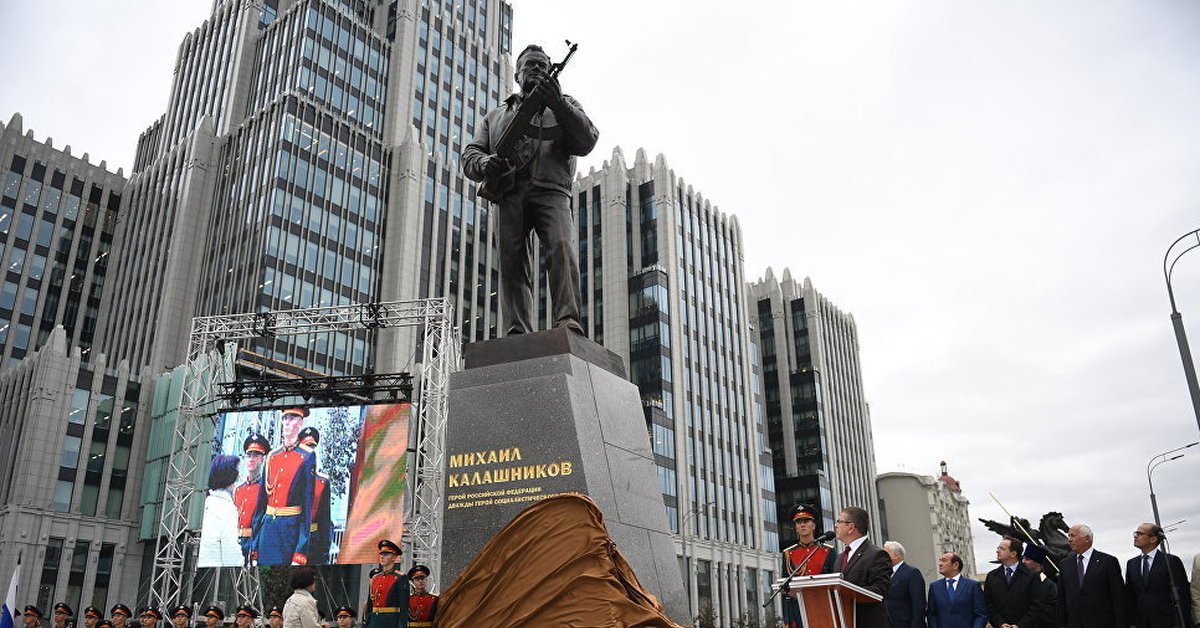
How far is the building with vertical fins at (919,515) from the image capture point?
342ft

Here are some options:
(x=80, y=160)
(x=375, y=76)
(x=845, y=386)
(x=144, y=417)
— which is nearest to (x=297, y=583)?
(x=144, y=417)

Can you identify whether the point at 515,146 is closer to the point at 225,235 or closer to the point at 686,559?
the point at 686,559

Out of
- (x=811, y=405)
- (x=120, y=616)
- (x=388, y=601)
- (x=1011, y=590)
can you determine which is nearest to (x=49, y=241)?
(x=120, y=616)

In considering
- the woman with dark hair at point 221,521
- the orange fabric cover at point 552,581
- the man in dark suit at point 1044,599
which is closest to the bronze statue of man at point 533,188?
the orange fabric cover at point 552,581

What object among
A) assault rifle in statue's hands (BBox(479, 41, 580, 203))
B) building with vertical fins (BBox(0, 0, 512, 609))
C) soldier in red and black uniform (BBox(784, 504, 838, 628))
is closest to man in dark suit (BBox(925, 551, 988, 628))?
soldier in red and black uniform (BBox(784, 504, 838, 628))

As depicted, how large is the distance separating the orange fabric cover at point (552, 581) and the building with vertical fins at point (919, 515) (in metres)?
106

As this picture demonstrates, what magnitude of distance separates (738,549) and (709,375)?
15189mm

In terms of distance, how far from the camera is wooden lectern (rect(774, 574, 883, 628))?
16.8ft

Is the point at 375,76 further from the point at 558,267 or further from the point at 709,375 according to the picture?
the point at 558,267

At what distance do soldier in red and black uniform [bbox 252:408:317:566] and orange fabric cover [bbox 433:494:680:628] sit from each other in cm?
3031

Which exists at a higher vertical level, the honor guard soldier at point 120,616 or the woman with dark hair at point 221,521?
the woman with dark hair at point 221,521

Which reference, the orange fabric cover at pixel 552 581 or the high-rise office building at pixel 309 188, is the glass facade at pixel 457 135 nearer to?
the high-rise office building at pixel 309 188

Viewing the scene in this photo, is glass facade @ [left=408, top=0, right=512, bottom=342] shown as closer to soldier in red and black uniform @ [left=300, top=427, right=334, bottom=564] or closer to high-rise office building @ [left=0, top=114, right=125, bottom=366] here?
high-rise office building @ [left=0, top=114, right=125, bottom=366]

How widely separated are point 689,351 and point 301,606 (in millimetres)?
67206
